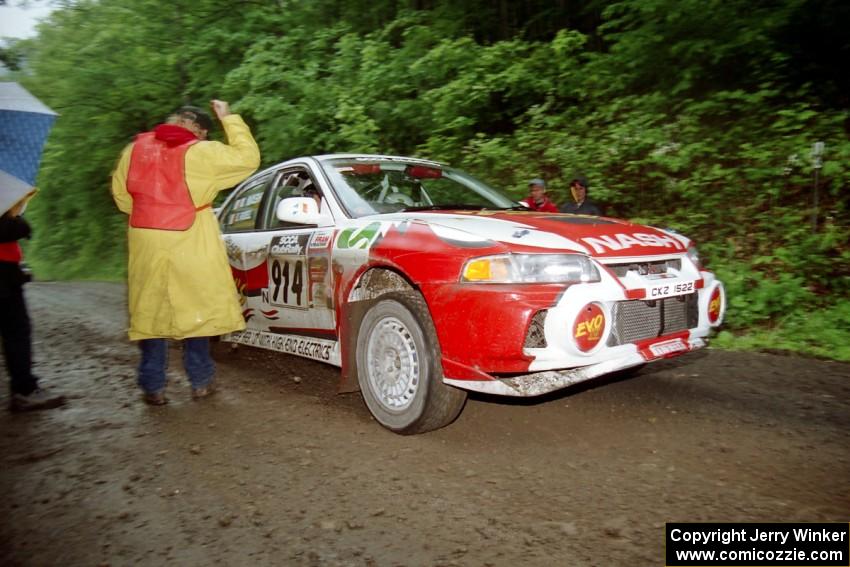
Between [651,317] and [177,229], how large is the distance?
118 inches

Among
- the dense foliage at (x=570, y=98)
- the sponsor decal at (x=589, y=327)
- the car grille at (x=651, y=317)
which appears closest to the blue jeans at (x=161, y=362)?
the sponsor decal at (x=589, y=327)

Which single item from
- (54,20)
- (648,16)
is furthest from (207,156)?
(54,20)

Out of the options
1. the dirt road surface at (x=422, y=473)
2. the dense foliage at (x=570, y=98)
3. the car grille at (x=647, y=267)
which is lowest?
the dirt road surface at (x=422, y=473)

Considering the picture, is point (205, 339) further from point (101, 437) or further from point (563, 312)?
point (563, 312)

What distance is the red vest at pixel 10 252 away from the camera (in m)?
4.45

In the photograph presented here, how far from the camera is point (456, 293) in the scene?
3.34m

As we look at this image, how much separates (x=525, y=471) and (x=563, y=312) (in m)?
0.80

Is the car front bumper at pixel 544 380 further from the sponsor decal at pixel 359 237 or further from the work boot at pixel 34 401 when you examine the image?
the work boot at pixel 34 401

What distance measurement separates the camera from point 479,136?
34.0ft

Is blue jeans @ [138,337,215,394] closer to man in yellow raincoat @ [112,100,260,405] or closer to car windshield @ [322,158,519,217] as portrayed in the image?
man in yellow raincoat @ [112,100,260,405]

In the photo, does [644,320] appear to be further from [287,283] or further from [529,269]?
[287,283]

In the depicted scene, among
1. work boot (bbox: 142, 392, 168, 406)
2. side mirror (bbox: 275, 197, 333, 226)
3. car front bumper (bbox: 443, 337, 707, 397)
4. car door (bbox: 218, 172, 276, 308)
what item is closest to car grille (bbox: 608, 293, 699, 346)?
car front bumper (bbox: 443, 337, 707, 397)

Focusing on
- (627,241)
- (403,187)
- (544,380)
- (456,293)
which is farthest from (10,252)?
(627,241)

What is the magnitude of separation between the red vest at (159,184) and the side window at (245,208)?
1.10 meters
